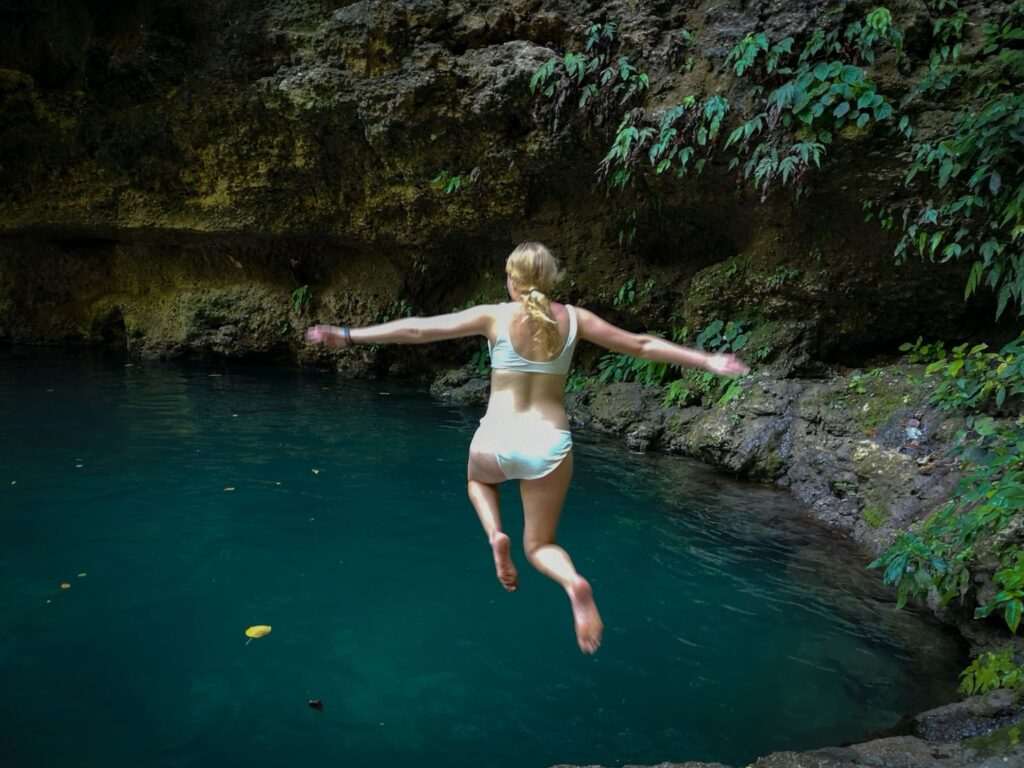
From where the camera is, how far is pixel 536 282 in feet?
10.8

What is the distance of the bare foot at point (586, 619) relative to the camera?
9.96ft

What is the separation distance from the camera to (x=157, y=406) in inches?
407

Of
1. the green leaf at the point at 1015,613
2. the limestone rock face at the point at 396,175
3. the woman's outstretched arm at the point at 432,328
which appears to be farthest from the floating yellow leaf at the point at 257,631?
the limestone rock face at the point at 396,175

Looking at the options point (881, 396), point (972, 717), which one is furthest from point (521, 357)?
point (881, 396)

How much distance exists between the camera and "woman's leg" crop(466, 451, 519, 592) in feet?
11.0

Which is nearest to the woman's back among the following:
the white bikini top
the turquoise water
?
the white bikini top

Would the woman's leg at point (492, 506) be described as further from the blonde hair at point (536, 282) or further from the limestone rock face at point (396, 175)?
the limestone rock face at point (396, 175)

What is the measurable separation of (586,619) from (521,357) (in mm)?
1166

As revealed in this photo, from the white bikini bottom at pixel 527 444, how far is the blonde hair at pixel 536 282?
14.2 inches

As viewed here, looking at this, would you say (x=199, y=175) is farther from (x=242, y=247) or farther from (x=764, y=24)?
(x=764, y=24)

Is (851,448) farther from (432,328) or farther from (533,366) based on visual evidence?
(432,328)

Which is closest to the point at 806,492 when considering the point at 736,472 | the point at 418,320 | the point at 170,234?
the point at 736,472

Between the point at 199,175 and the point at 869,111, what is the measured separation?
1169 centimetres

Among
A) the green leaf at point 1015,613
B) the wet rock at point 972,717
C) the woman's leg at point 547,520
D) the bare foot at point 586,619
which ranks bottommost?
the wet rock at point 972,717
